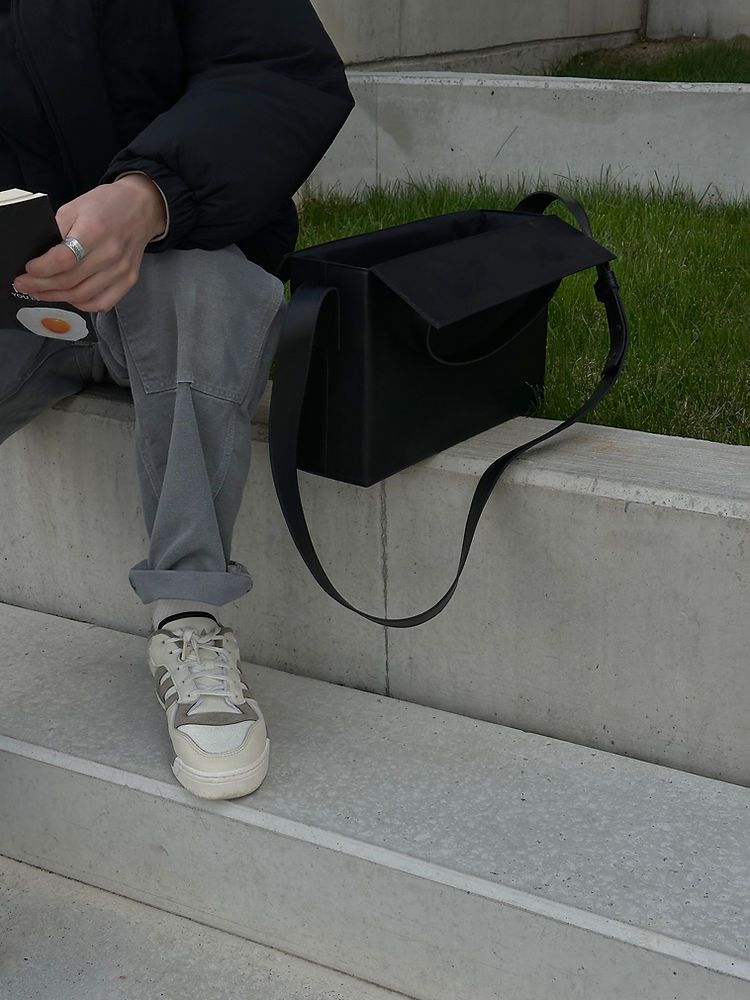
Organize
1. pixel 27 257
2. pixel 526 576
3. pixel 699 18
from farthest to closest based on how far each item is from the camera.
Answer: pixel 699 18, pixel 526 576, pixel 27 257

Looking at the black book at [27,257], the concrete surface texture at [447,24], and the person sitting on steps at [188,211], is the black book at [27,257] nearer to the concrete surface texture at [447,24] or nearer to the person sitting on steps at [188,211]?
the person sitting on steps at [188,211]

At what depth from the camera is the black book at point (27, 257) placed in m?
1.29

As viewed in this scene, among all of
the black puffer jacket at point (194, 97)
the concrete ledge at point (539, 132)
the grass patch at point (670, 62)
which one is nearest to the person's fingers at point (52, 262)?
the black puffer jacket at point (194, 97)

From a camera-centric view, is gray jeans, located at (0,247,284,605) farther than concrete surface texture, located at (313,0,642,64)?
No

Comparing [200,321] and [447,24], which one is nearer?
[200,321]

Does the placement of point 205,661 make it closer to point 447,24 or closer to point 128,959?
point 128,959

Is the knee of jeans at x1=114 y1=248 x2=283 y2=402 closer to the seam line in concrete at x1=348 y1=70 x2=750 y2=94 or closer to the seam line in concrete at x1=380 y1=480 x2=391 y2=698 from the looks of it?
the seam line in concrete at x1=380 y1=480 x2=391 y2=698

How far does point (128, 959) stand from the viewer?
1571 mm

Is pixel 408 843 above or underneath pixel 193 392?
underneath

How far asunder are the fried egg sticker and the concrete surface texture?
3.28 meters

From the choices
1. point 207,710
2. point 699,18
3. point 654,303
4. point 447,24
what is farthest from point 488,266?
point 699,18

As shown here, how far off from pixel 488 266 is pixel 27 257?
2.02 ft

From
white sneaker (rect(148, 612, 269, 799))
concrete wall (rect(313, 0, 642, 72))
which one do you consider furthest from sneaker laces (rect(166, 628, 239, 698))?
concrete wall (rect(313, 0, 642, 72))

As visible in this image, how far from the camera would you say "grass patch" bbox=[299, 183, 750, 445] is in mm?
1958
